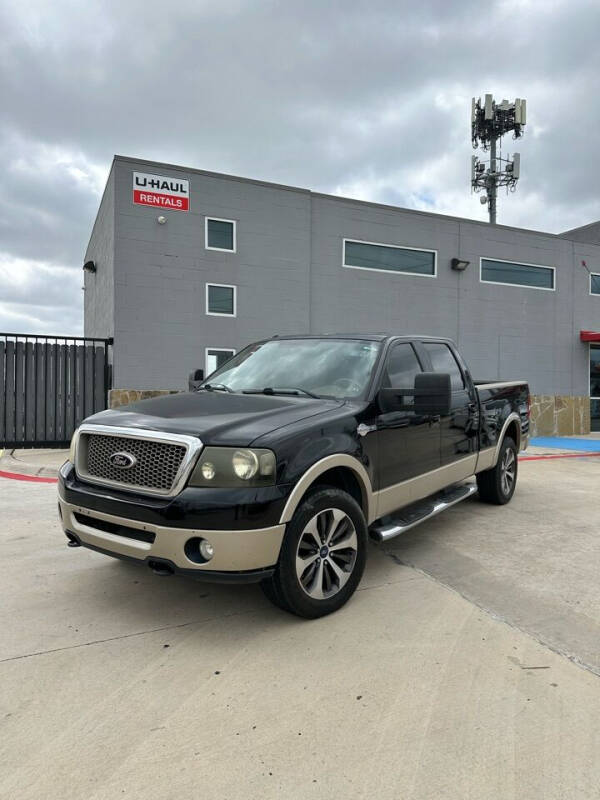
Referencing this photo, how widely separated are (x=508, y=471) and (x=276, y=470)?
444 cm

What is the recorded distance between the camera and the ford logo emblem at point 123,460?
3176mm

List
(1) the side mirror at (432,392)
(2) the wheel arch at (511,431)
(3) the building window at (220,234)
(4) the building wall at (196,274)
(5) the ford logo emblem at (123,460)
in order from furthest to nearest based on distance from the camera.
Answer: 1. (3) the building window at (220,234)
2. (4) the building wall at (196,274)
3. (2) the wheel arch at (511,431)
4. (1) the side mirror at (432,392)
5. (5) the ford logo emblem at (123,460)

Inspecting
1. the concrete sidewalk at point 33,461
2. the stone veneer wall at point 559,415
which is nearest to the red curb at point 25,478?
the concrete sidewalk at point 33,461

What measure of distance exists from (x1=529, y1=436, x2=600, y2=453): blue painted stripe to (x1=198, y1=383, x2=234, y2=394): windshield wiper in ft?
38.2

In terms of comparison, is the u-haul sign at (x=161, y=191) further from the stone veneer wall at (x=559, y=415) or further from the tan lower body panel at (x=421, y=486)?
the stone veneer wall at (x=559, y=415)

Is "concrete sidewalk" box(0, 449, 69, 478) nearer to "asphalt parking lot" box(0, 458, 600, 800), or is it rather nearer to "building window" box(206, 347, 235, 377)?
"building window" box(206, 347, 235, 377)

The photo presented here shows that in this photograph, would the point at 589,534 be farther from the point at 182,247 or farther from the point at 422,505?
the point at 182,247

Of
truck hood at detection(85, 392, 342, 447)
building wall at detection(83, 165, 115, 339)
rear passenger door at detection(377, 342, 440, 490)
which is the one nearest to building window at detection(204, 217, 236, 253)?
building wall at detection(83, 165, 115, 339)

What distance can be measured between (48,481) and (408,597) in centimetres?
634

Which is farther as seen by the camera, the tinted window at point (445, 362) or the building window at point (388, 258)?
the building window at point (388, 258)

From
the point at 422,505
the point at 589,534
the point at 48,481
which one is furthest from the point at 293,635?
the point at 48,481

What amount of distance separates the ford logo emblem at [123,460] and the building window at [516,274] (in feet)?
50.3

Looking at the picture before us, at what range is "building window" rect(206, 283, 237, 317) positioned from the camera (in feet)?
43.4

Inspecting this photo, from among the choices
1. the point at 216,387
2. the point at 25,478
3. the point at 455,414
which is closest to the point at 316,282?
the point at 25,478
